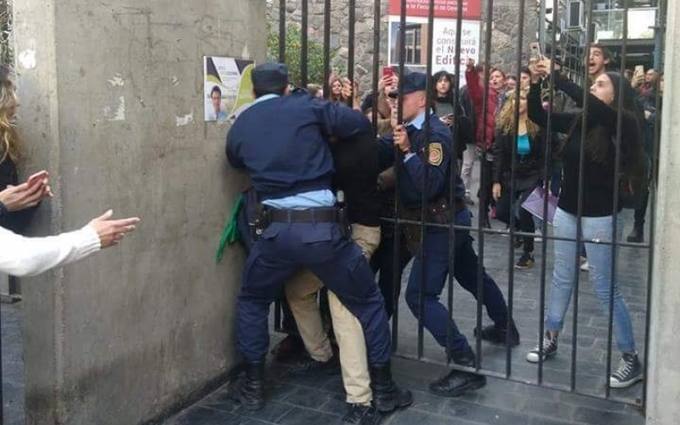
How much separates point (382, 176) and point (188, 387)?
1.62 m

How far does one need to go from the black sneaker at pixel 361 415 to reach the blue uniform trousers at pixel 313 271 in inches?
9.6

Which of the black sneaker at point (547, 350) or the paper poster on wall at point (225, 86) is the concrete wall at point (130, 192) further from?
the black sneaker at point (547, 350)

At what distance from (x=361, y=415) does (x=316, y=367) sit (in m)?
0.82

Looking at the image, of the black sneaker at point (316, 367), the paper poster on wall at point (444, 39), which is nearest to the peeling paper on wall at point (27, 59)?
the black sneaker at point (316, 367)

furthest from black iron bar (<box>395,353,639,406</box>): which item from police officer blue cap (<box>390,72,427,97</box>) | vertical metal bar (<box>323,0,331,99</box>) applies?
vertical metal bar (<box>323,0,331,99</box>)

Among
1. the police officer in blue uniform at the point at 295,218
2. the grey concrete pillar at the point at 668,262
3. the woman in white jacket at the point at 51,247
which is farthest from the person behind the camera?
the police officer in blue uniform at the point at 295,218

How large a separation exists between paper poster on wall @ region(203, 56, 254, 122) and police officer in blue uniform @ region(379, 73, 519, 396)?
844 millimetres

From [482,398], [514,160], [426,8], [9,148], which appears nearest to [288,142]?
[514,160]

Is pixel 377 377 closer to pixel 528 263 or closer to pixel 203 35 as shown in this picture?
pixel 203 35

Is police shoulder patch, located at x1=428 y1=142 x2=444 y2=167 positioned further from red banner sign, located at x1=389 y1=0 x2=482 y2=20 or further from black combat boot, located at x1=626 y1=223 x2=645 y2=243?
red banner sign, located at x1=389 y1=0 x2=482 y2=20

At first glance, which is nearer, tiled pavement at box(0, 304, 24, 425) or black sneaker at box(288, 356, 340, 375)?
tiled pavement at box(0, 304, 24, 425)

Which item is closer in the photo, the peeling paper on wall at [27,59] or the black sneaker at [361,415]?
the peeling paper on wall at [27,59]

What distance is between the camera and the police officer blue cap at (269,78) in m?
4.16

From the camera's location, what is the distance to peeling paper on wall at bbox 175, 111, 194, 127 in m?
4.04
